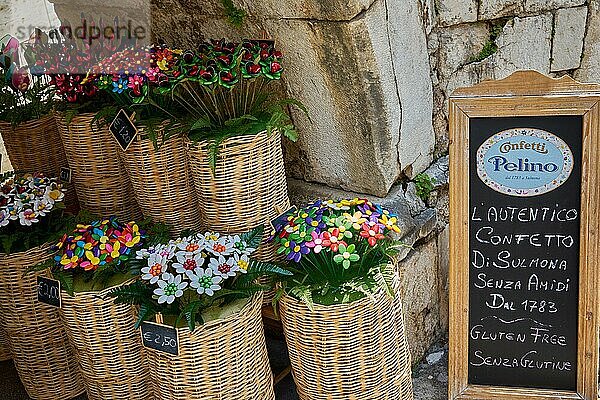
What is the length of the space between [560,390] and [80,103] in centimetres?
202

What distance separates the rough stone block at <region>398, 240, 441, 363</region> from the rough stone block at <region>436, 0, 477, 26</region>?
2.78ft

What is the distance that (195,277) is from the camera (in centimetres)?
224

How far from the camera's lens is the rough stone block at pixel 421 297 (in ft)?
9.34

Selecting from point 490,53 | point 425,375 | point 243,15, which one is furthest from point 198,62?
point 425,375

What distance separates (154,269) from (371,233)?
0.67 meters

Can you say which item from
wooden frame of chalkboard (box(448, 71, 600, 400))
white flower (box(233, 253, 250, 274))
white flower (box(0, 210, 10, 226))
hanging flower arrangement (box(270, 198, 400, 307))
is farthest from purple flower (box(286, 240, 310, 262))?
white flower (box(0, 210, 10, 226))

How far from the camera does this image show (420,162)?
114 inches

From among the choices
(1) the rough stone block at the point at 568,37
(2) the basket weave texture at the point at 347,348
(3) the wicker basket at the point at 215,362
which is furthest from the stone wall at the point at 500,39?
(3) the wicker basket at the point at 215,362

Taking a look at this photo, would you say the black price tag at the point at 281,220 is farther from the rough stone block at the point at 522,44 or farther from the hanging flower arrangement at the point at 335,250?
the rough stone block at the point at 522,44

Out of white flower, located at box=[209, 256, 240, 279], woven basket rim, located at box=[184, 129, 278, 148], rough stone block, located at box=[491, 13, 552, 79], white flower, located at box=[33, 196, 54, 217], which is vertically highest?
rough stone block, located at box=[491, 13, 552, 79]

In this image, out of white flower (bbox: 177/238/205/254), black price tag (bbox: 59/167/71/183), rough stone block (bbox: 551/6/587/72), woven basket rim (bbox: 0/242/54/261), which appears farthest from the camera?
black price tag (bbox: 59/167/71/183)

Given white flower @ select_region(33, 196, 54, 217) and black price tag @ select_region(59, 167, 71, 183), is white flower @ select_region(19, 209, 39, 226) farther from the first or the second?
black price tag @ select_region(59, 167, 71, 183)

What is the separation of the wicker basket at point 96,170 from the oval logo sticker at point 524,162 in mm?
1366

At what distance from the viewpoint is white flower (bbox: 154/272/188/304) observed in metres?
2.21
